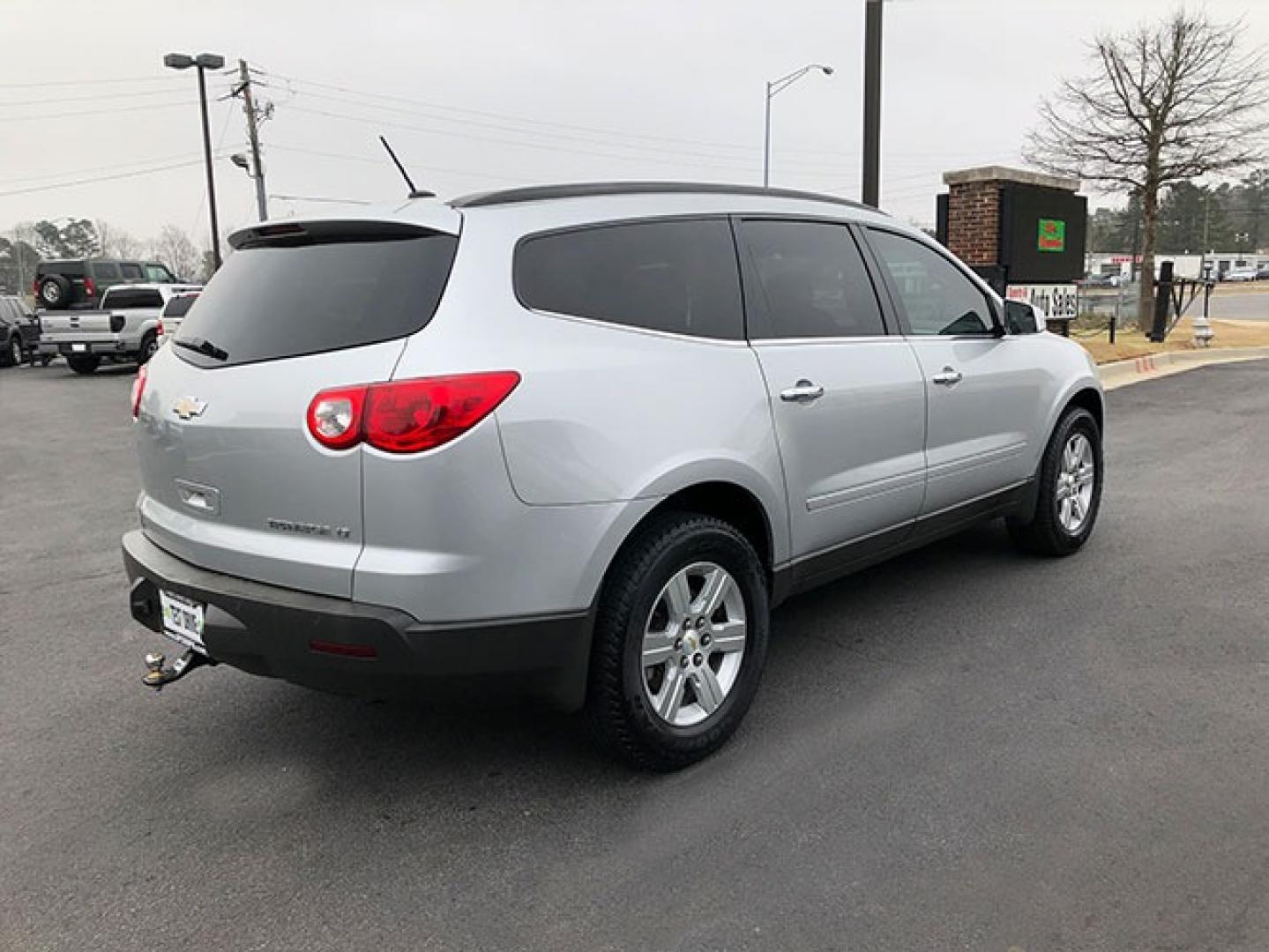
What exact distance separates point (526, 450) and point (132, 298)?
66.1ft

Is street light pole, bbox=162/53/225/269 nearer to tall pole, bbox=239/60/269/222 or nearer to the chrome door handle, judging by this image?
tall pole, bbox=239/60/269/222

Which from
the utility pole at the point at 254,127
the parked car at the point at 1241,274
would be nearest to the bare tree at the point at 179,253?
the utility pole at the point at 254,127

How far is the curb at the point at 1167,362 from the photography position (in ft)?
47.5

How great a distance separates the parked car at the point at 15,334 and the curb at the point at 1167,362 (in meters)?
20.9

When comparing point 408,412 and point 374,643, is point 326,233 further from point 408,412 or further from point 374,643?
point 374,643

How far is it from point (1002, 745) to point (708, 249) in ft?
6.28

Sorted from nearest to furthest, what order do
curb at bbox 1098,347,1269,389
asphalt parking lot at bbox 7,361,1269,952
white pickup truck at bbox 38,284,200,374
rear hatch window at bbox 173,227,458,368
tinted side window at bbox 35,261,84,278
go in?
asphalt parking lot at bbox 7,361,1269,952 → rear hatch window at bbox 173,227,458,368 → curb at bbox 1098,347,1269,389 → white pickup truck at bbox 38,284,200,374 → tinted side window at bbox 35,261,84,278

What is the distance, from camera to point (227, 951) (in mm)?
2367

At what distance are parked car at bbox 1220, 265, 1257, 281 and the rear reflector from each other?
90.6 m

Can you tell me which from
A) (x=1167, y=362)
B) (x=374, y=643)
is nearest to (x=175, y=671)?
(x=374, y=643)

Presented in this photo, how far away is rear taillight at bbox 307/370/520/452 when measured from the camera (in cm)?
254

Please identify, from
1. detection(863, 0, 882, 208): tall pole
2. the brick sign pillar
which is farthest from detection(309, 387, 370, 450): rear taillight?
the brick sign pillar

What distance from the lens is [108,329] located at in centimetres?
1930

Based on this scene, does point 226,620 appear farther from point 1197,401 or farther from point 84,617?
point 1197,401
